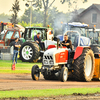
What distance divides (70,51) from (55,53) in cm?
114

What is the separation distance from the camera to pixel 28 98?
31.1 feet

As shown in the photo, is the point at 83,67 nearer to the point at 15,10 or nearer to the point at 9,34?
the point at 9,34

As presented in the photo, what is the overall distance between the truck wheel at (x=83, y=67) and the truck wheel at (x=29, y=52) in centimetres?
960

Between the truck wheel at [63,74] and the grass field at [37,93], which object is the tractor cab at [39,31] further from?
the grass field at [37,93]

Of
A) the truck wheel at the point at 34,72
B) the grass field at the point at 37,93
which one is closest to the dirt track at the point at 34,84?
the truck wheel at the point at 34,72

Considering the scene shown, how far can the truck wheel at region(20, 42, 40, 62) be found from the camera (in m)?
25.0

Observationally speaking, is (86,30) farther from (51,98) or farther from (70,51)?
(51,98)

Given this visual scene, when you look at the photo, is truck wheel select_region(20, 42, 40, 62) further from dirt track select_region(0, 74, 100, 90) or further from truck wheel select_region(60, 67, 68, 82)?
dirt track select_region(0, 74, 100, 90)

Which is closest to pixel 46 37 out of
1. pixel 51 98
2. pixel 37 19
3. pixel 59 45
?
pixel 59 45

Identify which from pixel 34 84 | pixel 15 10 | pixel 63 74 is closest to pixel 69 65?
pixel 63 74

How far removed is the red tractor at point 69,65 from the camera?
1442 centimetres

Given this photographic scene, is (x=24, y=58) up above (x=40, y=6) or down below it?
below

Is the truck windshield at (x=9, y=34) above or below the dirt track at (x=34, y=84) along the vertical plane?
above

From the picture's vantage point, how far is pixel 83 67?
15.0m
